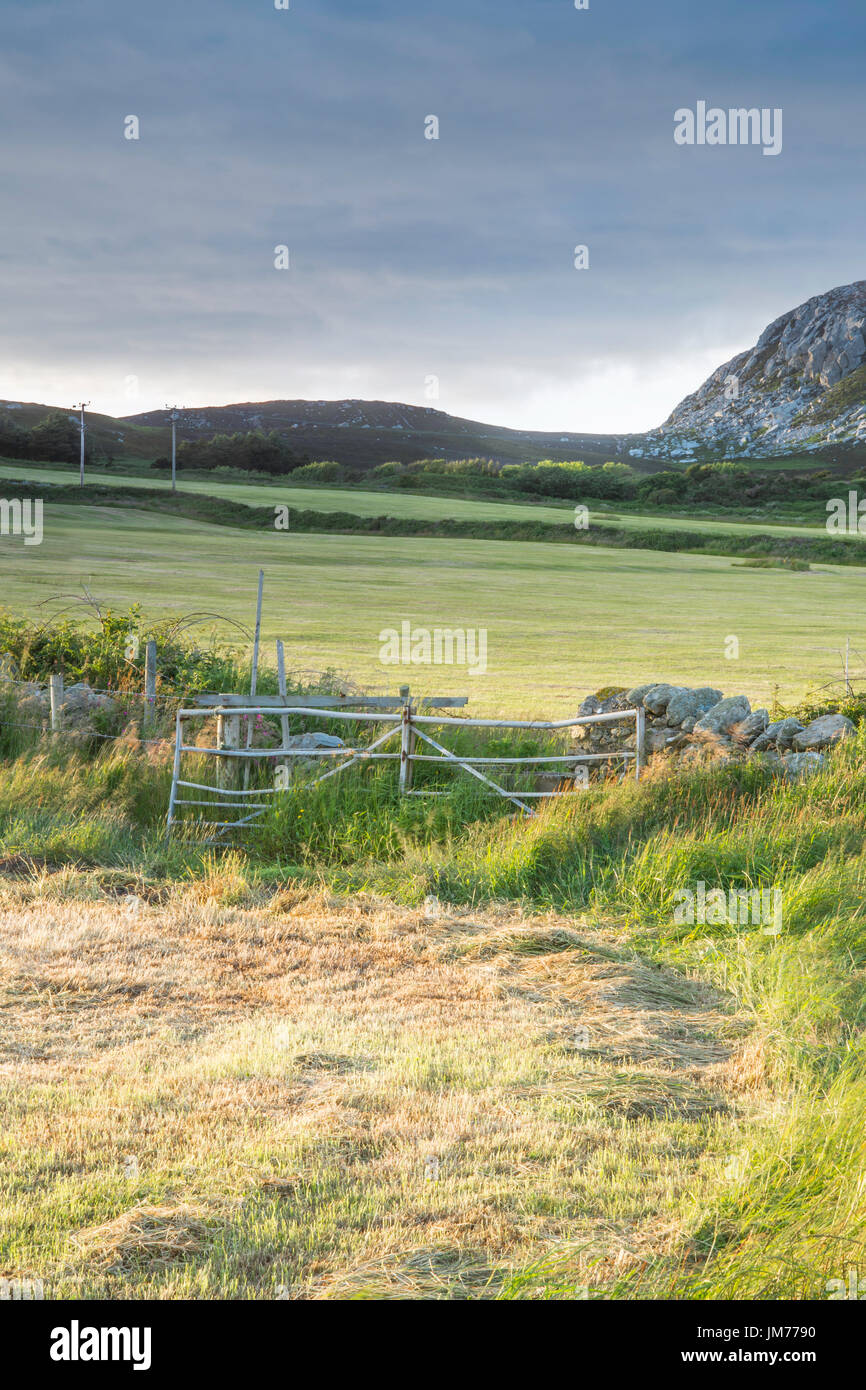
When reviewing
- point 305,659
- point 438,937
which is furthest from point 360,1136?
point 305,659

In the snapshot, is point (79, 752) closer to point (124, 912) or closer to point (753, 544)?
point (124, 912)

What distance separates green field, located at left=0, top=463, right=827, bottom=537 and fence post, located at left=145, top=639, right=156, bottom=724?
58966 millimetres

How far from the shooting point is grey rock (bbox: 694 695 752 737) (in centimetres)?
1148

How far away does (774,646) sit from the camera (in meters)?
29.2

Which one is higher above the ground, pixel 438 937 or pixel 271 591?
pixel 271 591

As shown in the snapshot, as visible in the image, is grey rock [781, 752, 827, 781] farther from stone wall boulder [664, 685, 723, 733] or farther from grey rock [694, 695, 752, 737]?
stone wall boulder [664, 685, 723, 733]

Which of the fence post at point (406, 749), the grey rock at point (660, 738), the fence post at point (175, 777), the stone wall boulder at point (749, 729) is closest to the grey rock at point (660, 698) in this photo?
the grey rock at point (660, 738)

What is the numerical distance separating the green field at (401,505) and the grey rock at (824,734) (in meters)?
59.8

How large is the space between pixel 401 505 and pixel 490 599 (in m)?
40.7

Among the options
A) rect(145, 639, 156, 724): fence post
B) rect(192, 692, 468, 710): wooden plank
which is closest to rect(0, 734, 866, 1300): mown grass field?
rect(192, 692, 468, 710): wooden plank

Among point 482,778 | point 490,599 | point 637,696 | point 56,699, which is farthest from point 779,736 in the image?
point 490,599
